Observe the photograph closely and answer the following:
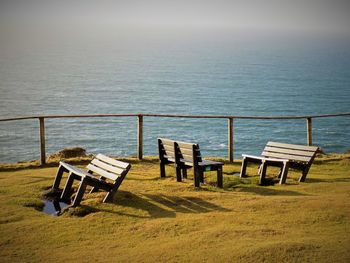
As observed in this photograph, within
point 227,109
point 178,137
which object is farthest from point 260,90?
point 178,137

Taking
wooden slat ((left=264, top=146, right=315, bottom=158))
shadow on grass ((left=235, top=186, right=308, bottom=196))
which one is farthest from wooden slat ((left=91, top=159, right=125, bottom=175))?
wooden slat ((left=264, top=146, right=315, bottom=158))

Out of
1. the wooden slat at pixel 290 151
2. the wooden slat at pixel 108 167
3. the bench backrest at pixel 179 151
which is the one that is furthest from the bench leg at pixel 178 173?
the wooden slat at pixel 290 151

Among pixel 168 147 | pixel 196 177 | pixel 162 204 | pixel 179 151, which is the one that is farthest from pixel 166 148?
pixel 162 204

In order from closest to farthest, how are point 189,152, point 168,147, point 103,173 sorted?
point 103,173
point 189,152
point 168,147

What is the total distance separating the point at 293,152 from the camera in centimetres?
1297

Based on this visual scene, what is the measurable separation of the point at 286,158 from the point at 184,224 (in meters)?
4.80

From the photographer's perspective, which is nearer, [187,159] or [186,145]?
[186,145]

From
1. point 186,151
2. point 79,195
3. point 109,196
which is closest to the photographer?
point 79,195

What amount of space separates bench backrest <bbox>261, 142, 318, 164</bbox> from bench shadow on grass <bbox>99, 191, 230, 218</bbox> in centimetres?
330

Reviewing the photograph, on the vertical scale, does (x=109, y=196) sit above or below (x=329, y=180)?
above

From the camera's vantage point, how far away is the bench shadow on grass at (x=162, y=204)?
988cm

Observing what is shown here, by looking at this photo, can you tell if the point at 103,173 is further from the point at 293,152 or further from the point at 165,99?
the point at 165,99

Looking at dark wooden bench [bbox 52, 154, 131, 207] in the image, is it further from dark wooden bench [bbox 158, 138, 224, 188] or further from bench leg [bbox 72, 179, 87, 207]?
dark wooden bench [bbox 158, 138, 224, 188]

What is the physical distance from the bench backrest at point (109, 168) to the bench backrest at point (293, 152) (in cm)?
420
